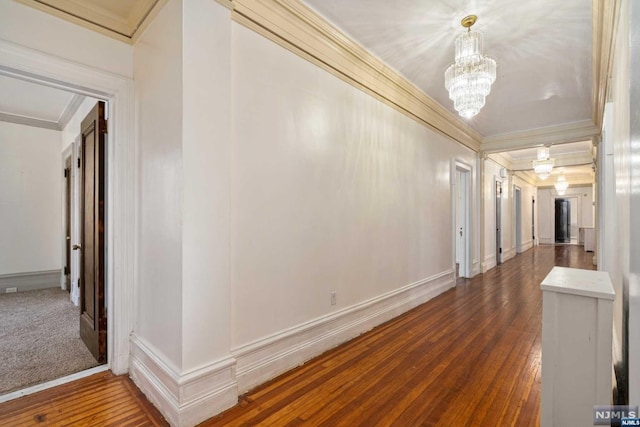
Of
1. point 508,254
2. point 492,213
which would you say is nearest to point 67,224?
point 492,213

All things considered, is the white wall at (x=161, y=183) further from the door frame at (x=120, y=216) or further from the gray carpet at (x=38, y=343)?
the gray carpet at (x=38, y=343)

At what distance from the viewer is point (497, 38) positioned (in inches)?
111

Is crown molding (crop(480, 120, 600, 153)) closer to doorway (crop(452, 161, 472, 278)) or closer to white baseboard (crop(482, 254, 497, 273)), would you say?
doorway (crop(452, 161, 472, 278))

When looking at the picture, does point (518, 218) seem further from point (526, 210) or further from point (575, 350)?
point (575, 350)

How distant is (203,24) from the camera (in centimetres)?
182

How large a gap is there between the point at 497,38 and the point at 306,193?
2430 millimetres

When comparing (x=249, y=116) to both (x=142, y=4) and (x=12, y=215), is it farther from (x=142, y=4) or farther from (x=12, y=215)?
(x=12, y=215)

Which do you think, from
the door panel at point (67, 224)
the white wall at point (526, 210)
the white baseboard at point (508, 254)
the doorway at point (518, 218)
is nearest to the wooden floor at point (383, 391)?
the door panel at point (67, 224)

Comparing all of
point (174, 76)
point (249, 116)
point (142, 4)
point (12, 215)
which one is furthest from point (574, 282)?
point (12, 215)

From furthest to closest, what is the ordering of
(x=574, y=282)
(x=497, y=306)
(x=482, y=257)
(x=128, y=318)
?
(x=482, y=257) < (x=497, y=306) < (x=128, y=318) < (x=574, y=282)

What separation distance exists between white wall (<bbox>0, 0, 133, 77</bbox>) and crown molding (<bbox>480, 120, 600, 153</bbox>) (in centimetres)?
642

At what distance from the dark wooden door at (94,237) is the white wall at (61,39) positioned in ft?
1.29

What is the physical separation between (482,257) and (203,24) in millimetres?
6597

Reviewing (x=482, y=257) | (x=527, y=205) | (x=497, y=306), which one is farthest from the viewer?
(x=527, y=205)
